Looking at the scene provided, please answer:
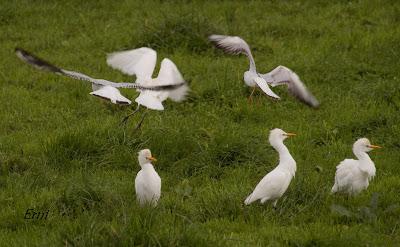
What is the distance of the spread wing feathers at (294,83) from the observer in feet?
27.1

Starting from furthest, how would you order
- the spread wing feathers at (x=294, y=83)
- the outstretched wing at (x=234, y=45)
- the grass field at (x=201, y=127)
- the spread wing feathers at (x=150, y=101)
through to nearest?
the outstretched wing at (x=234, y=45), the spread wing feathers at (x=294, y=83), the spread wing feathers at (x=150, y=101), the grass field at (x=201, y=127)

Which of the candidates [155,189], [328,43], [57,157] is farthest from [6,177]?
[328,43]

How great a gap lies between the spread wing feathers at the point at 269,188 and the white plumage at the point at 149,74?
4.79ft

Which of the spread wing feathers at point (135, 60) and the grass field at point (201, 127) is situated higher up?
the spread wing feathers at point (135, 60)

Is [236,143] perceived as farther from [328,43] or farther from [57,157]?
[328,43]

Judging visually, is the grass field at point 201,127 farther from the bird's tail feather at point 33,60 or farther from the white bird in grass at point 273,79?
the bird's tail feather at point 33,60

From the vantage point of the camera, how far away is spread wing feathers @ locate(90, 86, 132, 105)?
760 cm

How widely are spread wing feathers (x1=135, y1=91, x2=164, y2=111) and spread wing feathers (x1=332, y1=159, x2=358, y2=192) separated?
5.63 feet

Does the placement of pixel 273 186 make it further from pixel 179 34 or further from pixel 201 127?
pixel 179 34

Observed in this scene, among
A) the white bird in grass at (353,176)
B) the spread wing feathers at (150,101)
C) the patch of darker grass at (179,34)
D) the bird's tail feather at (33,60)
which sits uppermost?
the bird's tail feather at (33,60)

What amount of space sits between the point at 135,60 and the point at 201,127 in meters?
0.99

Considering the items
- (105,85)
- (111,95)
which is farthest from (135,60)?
(111,95)

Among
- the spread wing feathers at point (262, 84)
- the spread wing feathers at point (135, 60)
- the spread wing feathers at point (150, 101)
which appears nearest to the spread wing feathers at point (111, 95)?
the spread wing feathers at point (150, 101)

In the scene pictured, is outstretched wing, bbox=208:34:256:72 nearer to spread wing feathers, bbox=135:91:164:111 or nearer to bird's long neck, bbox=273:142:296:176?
spread wing feathers, bbox=135:91:164:111
